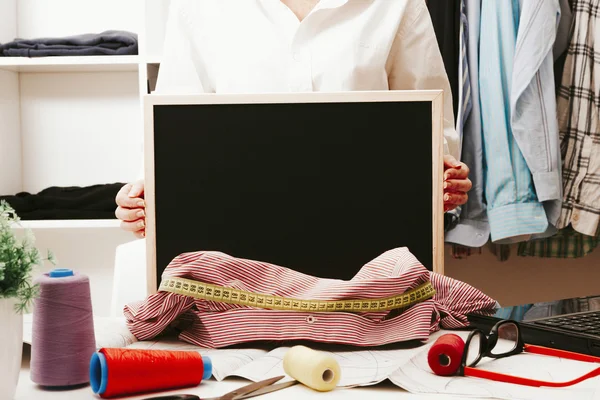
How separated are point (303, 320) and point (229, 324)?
0.09m

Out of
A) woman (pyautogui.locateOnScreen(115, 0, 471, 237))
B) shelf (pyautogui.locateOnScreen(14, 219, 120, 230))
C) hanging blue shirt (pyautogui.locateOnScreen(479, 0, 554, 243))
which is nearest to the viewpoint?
woman (pyautogui.locateOnScreen(115, 0, 471, 237))

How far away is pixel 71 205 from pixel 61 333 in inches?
56.9

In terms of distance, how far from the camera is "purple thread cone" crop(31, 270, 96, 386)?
694mm

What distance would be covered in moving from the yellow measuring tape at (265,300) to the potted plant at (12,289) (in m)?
0.22

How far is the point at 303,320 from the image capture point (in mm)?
857

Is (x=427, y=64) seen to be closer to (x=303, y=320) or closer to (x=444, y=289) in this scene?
(x=444, y=289)

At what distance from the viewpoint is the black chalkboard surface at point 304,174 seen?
107cm

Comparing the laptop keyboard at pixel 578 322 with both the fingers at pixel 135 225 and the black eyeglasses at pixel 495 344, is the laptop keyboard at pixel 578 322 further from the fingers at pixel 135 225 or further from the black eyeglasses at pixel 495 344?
the fingers at pixel 135 225

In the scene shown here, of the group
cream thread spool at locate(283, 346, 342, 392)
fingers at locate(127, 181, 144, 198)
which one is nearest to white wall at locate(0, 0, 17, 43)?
fingers at locate(127, 181, 144, 198)

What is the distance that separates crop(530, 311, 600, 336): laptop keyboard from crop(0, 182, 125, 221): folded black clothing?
145cm

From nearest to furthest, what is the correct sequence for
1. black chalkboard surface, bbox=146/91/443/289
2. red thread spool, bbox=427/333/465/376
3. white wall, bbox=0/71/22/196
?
red thread spool, bbox=427/333/465/376
black chalkboard surface, bbox=146/91/443/289
white wall, bbox=0/71/22/196

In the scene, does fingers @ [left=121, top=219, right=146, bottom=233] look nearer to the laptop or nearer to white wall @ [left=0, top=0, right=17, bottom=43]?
the laptop

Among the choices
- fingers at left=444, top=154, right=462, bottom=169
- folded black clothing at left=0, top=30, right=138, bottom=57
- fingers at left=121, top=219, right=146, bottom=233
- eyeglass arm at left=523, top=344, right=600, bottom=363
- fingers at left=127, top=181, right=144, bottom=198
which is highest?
folded black clothing at left=0, top=30, right=138, bottom=57

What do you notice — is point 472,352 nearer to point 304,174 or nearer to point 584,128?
point 304,174
